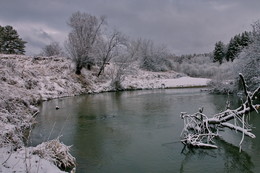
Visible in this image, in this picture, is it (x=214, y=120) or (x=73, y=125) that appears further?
(x=73, y=125)

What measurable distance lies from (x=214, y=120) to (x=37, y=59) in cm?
3308

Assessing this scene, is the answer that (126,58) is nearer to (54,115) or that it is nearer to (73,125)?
(54,115)

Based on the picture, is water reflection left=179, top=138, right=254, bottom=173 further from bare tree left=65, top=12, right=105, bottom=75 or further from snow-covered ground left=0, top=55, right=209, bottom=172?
bare tree left=65, top=12, right=105, bottom=75

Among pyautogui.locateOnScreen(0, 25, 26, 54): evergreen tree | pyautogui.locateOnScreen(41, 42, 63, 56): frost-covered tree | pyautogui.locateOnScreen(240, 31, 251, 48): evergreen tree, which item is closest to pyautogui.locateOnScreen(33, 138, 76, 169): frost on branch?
pyautogui.locateOnScreen(240, 31, 251, 48): evergreen tree

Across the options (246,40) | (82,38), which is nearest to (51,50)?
(82,38)

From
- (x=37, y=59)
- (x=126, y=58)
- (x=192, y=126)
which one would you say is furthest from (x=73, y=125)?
(x=37, y=59)

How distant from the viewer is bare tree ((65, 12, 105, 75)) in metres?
33.3

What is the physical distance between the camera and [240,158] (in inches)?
296

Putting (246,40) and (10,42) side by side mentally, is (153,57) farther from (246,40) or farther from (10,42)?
(10,42)

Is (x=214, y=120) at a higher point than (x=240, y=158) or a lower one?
higher

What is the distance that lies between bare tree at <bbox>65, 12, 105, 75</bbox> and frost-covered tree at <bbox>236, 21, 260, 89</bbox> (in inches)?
851

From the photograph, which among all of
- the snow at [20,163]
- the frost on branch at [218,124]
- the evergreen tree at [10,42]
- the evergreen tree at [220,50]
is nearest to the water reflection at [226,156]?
the frost on branch at [218,124]

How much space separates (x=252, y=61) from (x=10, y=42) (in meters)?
41.2

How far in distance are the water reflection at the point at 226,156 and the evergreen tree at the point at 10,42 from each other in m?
39.6
